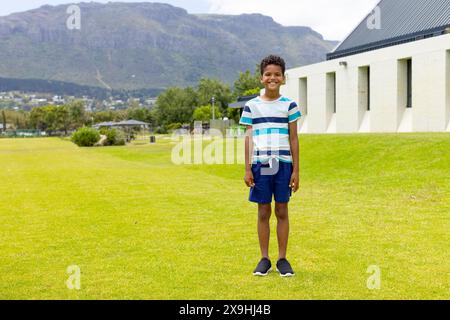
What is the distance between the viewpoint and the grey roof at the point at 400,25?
117ft

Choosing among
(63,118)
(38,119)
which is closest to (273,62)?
(63,118)

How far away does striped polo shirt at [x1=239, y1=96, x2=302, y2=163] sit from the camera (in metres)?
6.15

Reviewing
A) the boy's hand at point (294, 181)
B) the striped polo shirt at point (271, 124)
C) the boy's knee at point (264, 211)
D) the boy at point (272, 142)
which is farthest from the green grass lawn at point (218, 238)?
the striped polo shirt at point (271, 124)

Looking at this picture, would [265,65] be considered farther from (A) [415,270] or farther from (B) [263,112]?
(A) [415,270]

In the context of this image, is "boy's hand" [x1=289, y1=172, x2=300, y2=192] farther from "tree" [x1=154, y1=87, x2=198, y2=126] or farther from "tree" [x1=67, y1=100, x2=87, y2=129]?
"tree" [x1=67, y1=100, x2=87, y2=129]

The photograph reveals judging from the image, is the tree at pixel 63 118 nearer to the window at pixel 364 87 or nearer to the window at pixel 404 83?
the window at pixel 364 87

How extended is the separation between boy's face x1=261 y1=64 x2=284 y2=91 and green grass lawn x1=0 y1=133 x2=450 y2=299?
1933 mm

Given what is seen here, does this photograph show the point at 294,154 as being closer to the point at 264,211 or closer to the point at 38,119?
the point at 264,211

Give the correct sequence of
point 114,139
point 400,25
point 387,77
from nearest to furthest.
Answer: point 387,77 < point 400,25 < point 114,139

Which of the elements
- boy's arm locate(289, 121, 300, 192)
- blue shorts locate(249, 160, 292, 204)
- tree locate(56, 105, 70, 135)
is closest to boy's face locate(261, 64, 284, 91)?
boy's arm locate(289, 121, 300, 192)

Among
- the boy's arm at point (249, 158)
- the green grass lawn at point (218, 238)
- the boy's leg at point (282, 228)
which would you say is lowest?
the green grass lawn at point (218, 238)

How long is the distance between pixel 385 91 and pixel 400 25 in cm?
619

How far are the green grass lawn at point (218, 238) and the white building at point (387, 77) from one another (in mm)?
14008

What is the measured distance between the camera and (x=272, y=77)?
612 cm
